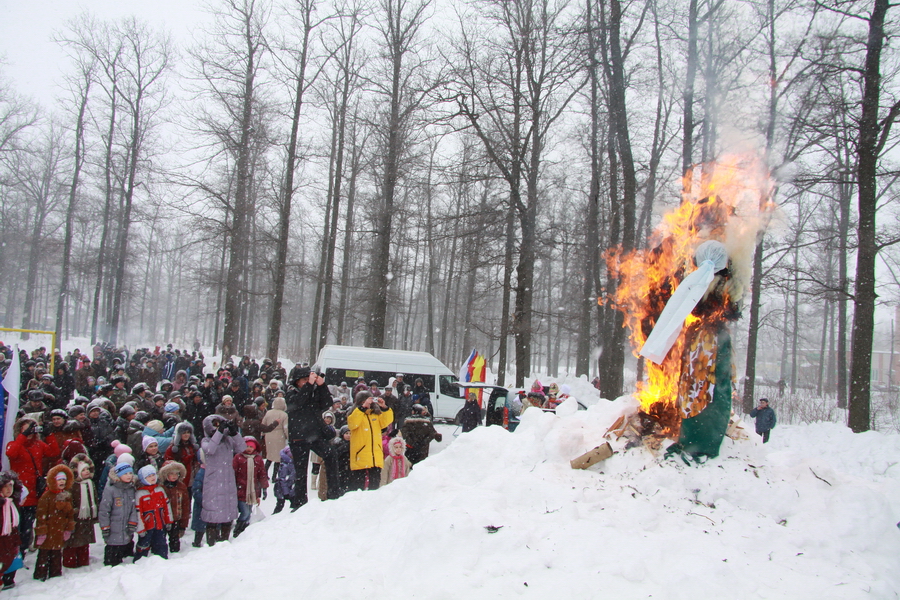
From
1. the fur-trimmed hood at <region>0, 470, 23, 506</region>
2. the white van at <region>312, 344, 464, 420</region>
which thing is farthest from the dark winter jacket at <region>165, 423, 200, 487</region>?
the white van at <region>312, 344, 464, 420</region>

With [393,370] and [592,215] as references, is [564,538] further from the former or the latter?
[592,215]

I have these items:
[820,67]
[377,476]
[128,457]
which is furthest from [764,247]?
[128,457]

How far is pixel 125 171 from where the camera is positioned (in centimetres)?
2845

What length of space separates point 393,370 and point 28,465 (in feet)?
32.1

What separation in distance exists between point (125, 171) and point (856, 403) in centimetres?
3232

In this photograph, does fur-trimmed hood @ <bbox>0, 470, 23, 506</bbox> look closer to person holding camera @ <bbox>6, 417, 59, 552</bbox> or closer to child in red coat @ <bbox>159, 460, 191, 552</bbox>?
person holding camera @ <bbox>6, 417, 59, 552</bbox>

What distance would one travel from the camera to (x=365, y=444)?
26.3 feet

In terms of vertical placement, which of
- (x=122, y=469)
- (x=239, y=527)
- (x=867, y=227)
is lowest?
(x=239, y=527)

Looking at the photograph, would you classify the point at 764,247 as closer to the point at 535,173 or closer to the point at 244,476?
the point at 535,173

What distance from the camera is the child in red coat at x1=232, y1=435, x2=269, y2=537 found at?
289 inches

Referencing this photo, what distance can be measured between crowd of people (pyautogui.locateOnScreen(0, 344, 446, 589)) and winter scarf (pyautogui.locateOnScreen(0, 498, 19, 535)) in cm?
1

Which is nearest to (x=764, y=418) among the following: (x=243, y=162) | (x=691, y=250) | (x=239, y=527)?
(x=691, y=250)

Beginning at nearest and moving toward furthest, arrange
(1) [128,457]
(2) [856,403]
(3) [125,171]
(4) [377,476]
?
(1) [128,457], (4) [377,476], (2) [856,403], (3) [125,171]

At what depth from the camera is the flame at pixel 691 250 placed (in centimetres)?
553
